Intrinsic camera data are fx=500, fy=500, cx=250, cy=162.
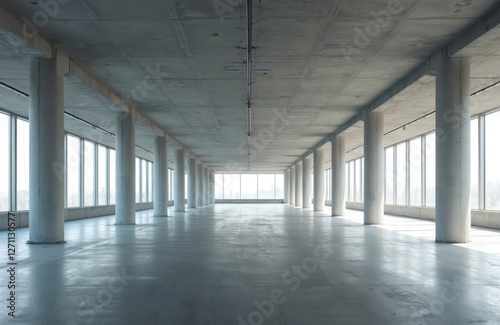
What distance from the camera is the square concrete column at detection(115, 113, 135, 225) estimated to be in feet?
97.7

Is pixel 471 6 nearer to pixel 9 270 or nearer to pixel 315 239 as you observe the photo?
pixel 315 239

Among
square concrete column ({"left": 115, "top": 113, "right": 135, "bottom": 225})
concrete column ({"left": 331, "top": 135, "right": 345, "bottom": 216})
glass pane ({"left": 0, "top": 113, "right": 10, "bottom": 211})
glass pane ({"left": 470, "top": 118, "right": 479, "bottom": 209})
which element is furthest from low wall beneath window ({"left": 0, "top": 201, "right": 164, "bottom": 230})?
glass pane ({"left": 470, "top": 118, "right": 479, "bottom": 209})

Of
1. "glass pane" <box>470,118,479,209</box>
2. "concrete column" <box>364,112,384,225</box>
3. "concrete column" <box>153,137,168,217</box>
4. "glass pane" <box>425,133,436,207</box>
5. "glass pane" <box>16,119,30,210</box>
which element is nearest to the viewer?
"concrete column" <box>364,112,384,225</box>

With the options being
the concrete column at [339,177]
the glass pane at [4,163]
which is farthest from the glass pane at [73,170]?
the concrete column at [339,177]

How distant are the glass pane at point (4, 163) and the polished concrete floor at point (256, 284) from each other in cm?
1322

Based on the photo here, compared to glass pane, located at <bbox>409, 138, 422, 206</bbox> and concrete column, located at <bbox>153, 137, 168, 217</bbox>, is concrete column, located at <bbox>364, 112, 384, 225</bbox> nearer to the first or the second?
glass pane, located at <bbox>409, 138, 422, 206</bbox>

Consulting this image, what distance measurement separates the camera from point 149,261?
525 inches

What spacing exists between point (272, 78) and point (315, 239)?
25.0 feet

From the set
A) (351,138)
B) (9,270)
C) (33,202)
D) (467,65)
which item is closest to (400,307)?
(9,270)

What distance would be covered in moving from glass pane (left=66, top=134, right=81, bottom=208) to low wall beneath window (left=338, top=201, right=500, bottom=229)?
27.4 m

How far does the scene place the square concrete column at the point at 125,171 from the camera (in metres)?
29.8

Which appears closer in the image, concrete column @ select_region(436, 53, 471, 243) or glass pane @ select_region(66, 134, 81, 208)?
concrete column @ select_region(436, 53, 471, 243)

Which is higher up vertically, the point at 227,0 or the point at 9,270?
the point at 227,0

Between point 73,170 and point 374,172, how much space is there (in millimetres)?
24804
